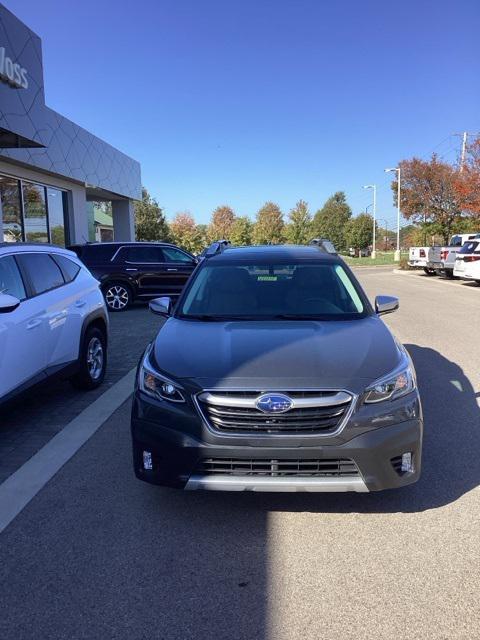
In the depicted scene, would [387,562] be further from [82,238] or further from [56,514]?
[82,238]

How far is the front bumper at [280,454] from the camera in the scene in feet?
10.1

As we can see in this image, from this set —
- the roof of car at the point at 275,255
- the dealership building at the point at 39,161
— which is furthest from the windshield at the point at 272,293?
the dealership building at the point at 39,161

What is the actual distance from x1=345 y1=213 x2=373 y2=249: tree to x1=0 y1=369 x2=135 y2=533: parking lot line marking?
8896cm

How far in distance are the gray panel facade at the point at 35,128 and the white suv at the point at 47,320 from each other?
7735 mm

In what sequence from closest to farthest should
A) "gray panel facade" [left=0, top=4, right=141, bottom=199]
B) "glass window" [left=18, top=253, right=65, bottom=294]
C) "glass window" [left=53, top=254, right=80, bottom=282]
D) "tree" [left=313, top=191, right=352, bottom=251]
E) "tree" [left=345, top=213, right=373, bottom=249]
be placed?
"glass window" [left=18, top=253, right=65, bottom=294]
"glass window" [left=53, top=254, right=80, bottom=282]
"gray panel facade" [left=0, top=4, right=141, bottom=199]
"tree" [left=345, top=213, right=373, bottom=249]
"tree" [left=313, top=191, right=352, bottom=251]

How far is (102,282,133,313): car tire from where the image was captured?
47.2 feet

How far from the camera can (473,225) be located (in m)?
37.9

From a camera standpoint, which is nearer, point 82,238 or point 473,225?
point 82,238

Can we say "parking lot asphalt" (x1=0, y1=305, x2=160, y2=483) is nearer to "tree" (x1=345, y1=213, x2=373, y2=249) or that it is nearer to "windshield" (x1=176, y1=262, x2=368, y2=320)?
"windshield" (x1=176, y1=262, x2=368, y2=320)

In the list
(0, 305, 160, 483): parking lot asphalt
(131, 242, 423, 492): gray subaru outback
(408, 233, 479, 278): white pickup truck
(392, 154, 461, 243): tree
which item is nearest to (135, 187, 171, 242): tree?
(392, 154, 461, 243): tree

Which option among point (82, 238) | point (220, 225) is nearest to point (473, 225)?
point (82, 238)

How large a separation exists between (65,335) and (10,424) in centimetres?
100

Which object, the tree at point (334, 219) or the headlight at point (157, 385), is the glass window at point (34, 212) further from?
the tree at point (334, 219)

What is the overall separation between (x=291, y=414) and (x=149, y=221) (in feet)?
168
